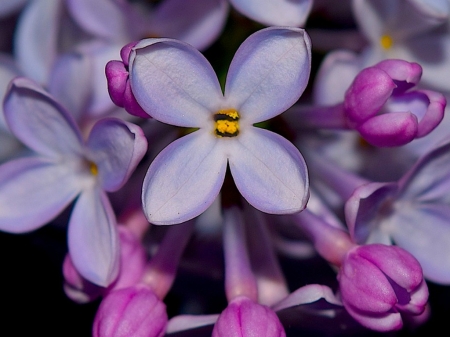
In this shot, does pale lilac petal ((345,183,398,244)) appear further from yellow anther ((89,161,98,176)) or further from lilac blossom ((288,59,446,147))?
yellow anther ((89,161,98,176))

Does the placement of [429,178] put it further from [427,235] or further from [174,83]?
[174,83]

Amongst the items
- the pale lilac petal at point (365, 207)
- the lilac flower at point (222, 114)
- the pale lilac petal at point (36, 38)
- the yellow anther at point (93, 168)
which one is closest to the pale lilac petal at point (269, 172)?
the lilac flower at point (222, 114)

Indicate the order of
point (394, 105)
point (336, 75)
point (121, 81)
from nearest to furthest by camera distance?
point (121, 81) < point (394, 105) < point (336, 75)

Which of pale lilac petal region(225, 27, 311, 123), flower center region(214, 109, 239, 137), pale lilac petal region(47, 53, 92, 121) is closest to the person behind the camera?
pale lilac petal region(225, 27, 311, 123)

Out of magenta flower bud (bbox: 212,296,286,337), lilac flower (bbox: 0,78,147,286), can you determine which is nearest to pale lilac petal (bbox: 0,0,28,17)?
lilac flower (bbox: 0,78,147,286)

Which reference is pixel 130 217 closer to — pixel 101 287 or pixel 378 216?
pixel 101 287

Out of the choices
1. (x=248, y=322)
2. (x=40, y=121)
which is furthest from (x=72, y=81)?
(x=248, y=322)

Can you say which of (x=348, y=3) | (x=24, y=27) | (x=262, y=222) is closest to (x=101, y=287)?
(x=262, y=222)
